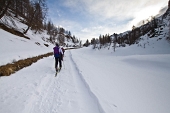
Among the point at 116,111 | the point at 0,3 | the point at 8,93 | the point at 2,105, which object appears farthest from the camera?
the point at 0,3

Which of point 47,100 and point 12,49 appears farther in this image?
point 12,49

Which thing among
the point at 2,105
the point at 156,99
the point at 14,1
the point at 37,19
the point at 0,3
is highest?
the point at 37,19

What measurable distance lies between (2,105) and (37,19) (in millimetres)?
24586

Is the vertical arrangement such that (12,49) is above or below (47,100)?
above

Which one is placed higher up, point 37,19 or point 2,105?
point 37,19

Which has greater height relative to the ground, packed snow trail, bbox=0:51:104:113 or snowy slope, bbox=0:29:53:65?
snowy slope, bbox=0:29:53:65

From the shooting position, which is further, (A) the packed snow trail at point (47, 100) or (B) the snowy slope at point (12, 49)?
(B) the snowy slope at point (12, 49)

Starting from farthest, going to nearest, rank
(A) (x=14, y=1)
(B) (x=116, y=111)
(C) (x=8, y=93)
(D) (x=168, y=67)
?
(A) (x=14, y=1) < (D) (x=168, y=67) < (C) (x=8, y=93) < (B) (x=116, y=111)

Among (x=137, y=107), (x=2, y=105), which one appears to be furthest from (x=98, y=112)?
(x=2, y=105)

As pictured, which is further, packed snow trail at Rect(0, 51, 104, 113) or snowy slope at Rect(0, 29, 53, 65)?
snowy slope at Rect(0, 29, 53, 65)

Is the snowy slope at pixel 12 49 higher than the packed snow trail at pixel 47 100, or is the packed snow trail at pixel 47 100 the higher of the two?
the snowy slope at pixel 12 49

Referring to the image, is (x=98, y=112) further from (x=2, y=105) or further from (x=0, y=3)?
(x=0, y=3)

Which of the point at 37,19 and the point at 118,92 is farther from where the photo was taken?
the point at 37,19

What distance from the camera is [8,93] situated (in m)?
3.69
